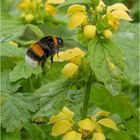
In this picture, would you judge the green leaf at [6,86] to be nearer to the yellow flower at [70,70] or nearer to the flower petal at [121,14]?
the yellow flower at [70,70]

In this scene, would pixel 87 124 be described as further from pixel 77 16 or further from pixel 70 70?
pixel 77 16

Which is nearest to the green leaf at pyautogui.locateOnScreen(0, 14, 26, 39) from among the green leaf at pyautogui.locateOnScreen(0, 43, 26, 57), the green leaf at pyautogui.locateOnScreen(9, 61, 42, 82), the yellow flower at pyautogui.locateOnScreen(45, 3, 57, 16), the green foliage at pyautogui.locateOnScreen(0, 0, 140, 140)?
the green foliage at pyautogui.locateOnScreen(0, 0, 140, 140)

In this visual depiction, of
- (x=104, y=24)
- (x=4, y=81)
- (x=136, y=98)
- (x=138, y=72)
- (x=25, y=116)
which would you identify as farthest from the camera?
(x=136, y=98)

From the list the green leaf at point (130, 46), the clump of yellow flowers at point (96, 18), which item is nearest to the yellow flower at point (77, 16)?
the clump of yellow flowers at point (96, 18)

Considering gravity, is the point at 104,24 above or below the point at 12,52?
above

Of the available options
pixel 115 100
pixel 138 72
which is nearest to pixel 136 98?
pixel 138 72

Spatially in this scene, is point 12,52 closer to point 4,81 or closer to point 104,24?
point 4,81
